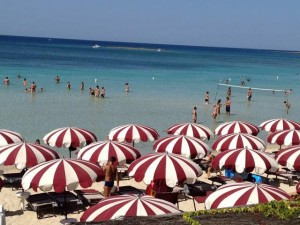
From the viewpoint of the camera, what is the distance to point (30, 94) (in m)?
35.7

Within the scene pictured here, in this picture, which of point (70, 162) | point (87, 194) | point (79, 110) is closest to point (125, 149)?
point (87, 194)

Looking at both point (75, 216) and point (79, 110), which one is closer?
point (75, 216)

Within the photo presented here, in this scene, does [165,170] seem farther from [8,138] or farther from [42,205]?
[8,138]

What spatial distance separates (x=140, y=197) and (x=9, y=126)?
16.6 meters

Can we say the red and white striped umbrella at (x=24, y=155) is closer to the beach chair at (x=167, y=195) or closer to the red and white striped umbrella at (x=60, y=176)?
the red and white striped umbrella at (x=60, y=176)

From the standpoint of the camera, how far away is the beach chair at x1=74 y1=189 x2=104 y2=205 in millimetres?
12520

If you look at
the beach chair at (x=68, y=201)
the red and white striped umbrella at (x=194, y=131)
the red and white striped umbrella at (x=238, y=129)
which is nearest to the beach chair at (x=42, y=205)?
the beach chair at (x=68, y=201)

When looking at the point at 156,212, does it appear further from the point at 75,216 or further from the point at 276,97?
the point at 276,97

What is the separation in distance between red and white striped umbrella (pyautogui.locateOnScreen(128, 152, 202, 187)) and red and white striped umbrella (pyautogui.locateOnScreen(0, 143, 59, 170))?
2596 mm

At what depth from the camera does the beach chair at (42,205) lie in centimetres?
1170

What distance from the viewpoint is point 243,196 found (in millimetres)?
9023

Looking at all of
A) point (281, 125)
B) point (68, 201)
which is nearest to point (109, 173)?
point (68, 201)

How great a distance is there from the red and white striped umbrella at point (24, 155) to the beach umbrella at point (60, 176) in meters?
1.51

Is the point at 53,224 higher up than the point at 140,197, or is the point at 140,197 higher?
the point at 140,197
